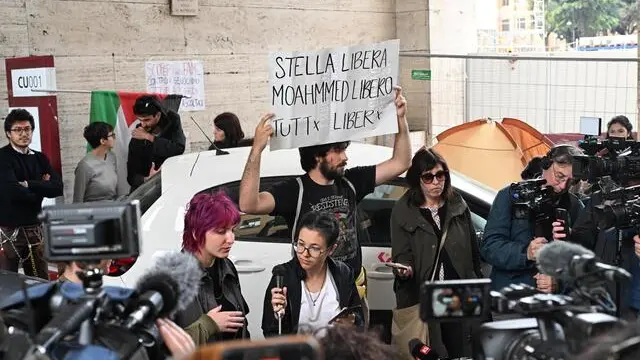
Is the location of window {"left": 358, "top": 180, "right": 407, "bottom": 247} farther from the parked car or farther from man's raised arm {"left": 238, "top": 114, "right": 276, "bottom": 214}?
man's raised arm {"left": 238, "top": 114, "right": 276, "bottom": 214}

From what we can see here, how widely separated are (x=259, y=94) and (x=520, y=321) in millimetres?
9785

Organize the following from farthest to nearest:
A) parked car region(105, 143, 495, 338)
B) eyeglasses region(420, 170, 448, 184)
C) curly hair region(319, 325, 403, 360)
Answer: parked car region(105, 143, 495, 338) < eyeglasses region(420, 170, 448, 184) < curly hair region(319, 325, 403, 360)

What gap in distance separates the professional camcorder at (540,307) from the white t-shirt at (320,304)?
2010mm

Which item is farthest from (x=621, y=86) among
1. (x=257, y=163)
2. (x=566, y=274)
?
(x=566, y=274)

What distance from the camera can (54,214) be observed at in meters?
2.68

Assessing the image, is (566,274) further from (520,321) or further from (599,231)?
(599,231)

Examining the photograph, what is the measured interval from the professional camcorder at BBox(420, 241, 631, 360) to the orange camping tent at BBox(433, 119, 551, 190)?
24.9 feet

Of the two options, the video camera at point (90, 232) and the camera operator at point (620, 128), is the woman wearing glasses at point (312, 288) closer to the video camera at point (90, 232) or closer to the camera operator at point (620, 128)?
the video camera at point (90, 232)

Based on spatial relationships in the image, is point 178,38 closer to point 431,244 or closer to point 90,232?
point 431,244

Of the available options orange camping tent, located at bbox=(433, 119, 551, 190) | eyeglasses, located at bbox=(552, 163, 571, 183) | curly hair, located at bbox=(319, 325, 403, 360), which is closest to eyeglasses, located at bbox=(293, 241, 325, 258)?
eyeglasses, located at bbox=(552, 163, 571, 183)

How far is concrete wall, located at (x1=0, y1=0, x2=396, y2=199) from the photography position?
10.1m

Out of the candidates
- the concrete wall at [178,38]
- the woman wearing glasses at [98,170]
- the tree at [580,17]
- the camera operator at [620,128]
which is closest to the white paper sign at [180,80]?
the concrete wall at [178,38]

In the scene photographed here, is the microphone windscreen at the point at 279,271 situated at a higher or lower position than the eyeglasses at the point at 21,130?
lower

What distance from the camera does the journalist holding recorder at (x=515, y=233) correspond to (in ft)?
17.3
